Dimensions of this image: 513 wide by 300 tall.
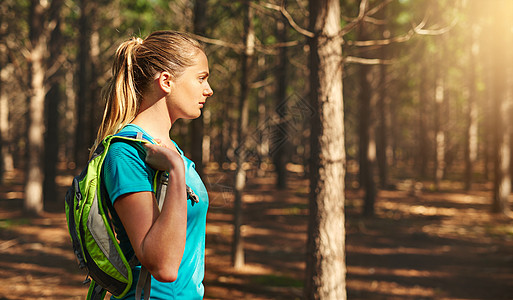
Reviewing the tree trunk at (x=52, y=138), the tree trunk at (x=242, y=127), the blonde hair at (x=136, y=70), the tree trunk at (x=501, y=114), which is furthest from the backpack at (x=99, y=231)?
the tree trunk at (x=52, y=138)

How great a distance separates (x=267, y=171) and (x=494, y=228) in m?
19.8

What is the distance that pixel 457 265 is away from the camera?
9.44m

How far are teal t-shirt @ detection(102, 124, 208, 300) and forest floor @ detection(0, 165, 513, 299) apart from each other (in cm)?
111

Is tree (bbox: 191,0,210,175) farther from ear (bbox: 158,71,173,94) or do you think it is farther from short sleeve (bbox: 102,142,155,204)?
short sleeve (bbox: 102,142,155,204)

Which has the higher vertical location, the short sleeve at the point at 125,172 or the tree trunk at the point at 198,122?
the tree trunk at the point at 198,122

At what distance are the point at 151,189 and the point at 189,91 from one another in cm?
45

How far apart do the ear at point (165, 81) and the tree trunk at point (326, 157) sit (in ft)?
10.2

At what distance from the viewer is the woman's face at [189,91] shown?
1815 millimetres

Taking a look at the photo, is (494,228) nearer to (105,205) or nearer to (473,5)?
(473,5)

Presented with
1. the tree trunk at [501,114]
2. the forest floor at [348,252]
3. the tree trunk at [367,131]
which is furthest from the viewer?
the tree trunk at [501,114]

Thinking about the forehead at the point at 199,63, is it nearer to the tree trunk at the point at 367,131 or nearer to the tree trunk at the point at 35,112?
the tree trunk at the point at 367,131

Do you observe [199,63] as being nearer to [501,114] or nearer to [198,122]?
[198,122]

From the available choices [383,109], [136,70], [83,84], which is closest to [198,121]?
[136,70]

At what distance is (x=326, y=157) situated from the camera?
15.6 ft
